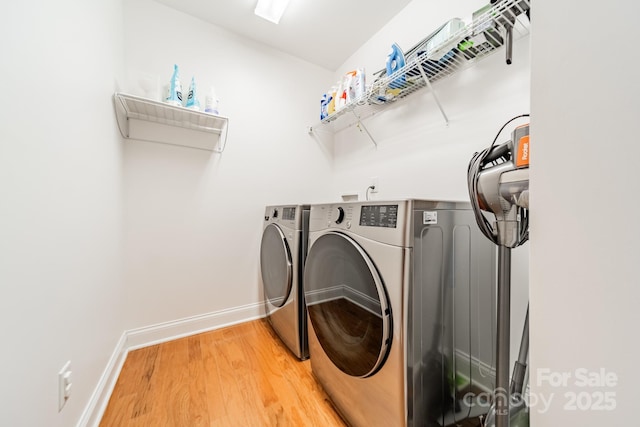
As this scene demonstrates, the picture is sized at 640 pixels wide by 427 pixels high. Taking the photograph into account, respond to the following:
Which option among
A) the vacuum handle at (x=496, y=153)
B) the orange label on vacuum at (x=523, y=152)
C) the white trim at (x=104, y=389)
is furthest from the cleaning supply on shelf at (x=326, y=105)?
the white trim at (x=104, y=389)

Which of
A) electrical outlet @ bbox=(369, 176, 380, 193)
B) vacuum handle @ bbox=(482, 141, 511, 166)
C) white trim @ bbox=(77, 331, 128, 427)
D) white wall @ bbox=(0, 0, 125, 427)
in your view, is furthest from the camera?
electrical outlet @ bbox=(369, 176, 380, 193)

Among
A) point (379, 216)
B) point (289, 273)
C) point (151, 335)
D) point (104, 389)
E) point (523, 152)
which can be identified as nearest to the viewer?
point (523, 152)

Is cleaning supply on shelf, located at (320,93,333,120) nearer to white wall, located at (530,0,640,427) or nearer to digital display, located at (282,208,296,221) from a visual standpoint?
digital display, located at (282,208,296,221)

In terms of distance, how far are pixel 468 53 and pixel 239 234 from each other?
185 centimetres

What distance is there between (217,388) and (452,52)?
6.79 ft

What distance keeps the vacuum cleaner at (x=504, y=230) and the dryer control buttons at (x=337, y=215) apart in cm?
Answer: 44

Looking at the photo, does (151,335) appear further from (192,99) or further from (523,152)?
(523,152)

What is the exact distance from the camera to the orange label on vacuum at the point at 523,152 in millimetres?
509

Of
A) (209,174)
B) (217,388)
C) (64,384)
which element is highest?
(209,174)

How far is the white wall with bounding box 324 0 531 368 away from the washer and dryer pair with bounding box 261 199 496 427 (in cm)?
33

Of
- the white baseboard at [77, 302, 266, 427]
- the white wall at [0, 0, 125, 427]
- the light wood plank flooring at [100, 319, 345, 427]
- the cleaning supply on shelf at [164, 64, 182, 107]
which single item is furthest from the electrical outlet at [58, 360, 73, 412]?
the cleaning supply on shelf at [164, 64, 182, 107]

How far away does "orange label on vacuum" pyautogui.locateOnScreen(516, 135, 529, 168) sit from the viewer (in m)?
0.51

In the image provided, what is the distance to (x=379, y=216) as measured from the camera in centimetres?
75

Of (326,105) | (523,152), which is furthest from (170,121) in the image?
(523,152)
